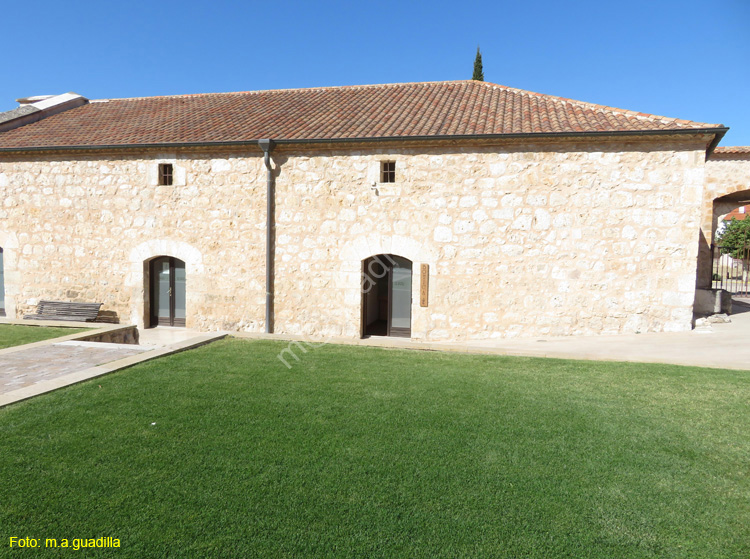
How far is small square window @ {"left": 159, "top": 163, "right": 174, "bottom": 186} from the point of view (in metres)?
10.1

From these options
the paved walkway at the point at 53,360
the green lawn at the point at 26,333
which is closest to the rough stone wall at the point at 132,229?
the green lawn at the point at 26,333

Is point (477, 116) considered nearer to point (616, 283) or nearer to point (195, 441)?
point (616, 283)

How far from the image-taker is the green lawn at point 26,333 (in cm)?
741

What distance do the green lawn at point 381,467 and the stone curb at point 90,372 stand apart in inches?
7.1

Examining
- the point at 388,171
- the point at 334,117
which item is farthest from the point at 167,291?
the point at 388,171

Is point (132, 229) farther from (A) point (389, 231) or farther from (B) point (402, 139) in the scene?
(B) point (402, 139)

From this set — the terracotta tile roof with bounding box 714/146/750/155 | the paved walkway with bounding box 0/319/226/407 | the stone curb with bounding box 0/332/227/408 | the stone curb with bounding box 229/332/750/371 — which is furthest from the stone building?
the terracotta tile roof with bounding box 714/146/750/155

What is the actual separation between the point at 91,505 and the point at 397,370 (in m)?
3.87

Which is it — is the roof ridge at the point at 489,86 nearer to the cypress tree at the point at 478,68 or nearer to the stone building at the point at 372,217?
the stone building at the point at 372,217

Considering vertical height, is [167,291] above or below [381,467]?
above

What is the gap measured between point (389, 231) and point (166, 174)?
5.30 meters

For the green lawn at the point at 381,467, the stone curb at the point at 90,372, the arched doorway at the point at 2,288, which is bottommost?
the green lawn at the point at 381,467

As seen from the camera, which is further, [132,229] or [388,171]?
[132,229]

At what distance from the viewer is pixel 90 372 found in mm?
5383
